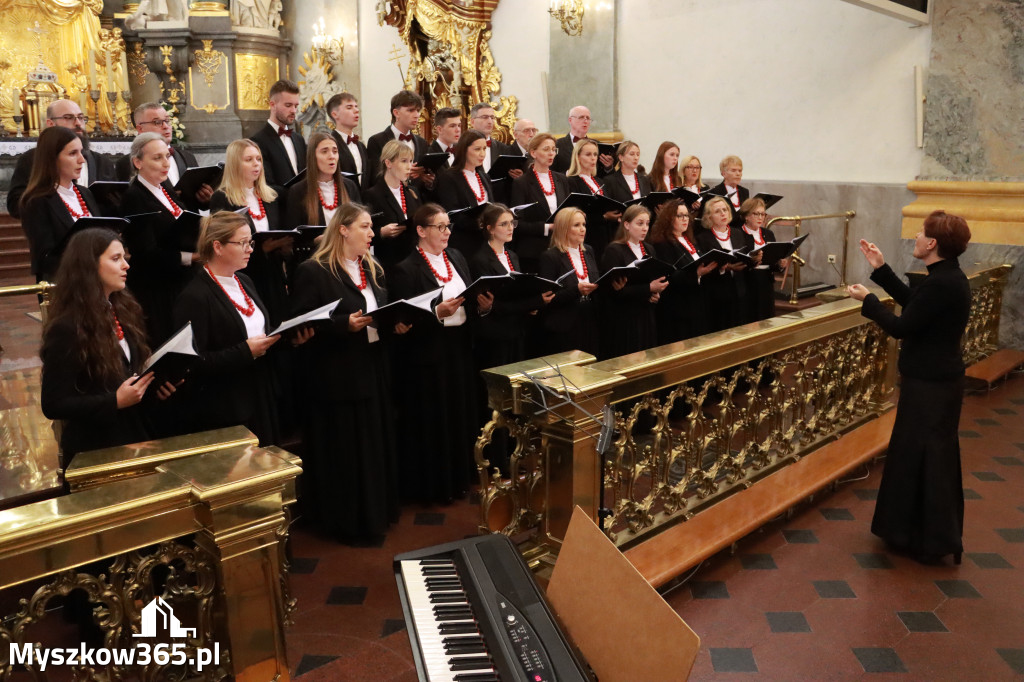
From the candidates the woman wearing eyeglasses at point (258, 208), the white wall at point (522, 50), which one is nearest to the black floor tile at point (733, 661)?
the woman wearing eyeglasses at point (258, 208)

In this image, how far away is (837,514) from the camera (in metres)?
4.85

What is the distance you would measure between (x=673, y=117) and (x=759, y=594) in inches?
329

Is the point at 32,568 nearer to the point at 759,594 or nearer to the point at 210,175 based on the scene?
the point at 759,594

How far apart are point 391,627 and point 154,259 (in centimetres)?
269

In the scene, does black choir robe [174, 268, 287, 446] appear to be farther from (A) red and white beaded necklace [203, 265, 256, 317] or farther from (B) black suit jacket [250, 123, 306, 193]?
(B) black suit jacket [250, 123, 306, 193]

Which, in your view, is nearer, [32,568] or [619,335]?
[32,568]

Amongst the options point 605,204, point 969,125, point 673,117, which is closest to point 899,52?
point 969,125

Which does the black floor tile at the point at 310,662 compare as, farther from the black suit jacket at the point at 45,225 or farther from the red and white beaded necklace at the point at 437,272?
the black suit jacket at the point at 45,225

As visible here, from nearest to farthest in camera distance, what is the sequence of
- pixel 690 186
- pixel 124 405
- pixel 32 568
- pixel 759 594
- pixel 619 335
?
pixel 32 568, pixel 124 405, pixel 759 594, pixel 619 335, pixel 690 186

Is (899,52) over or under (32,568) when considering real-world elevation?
over

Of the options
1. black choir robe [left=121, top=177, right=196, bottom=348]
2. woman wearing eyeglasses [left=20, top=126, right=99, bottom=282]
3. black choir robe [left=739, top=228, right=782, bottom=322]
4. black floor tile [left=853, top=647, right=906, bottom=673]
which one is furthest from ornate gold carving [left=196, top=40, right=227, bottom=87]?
black floor tile [left=853, top=647, right=906, bottom=673]

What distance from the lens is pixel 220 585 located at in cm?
231

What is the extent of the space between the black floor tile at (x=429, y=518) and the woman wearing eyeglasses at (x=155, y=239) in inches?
79.1

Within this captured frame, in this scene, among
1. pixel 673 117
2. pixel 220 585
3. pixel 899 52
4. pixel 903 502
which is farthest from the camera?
pixel 673 117
